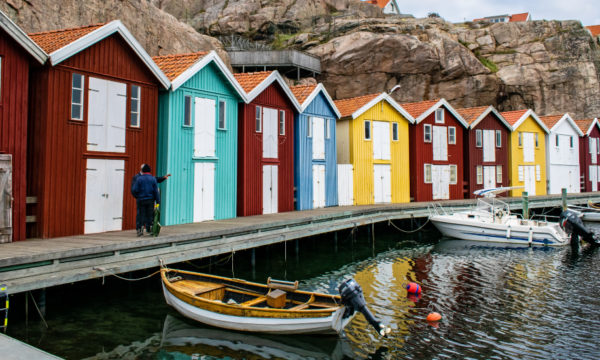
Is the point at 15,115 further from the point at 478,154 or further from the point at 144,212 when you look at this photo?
the point at 478,154

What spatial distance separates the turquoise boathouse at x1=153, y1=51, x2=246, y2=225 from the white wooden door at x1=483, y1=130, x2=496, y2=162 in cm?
2325

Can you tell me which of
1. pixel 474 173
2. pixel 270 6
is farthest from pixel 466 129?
pixel 270 6

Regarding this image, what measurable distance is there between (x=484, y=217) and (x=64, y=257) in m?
22.6

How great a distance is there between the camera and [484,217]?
26562 mm

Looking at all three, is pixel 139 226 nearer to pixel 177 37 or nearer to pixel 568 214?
pixel 568 214

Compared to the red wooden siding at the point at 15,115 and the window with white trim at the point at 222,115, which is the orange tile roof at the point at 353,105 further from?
the red wooden siding at the point at 15,115

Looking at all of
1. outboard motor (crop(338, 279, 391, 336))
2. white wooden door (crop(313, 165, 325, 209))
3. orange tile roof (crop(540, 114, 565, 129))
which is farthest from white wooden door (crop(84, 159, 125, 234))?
orange tile roof (crop(540, 114, 565, 129))

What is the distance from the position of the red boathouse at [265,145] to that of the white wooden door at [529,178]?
2490 centimetres

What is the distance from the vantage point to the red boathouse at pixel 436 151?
32.9 m

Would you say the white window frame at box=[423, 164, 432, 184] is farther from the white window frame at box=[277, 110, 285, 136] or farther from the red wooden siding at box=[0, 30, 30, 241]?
the red wooden siding at box=[0, 30, 30, 241]

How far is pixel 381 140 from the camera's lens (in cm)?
3086

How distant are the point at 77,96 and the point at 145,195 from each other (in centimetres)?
431

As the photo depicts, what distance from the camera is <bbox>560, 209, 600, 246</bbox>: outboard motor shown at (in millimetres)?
25125

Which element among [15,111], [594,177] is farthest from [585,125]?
[15,111]
